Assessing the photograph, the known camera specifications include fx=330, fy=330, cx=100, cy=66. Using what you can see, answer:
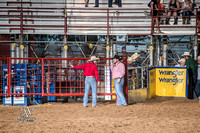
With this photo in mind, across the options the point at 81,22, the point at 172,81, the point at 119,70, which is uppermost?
the point at 81,22

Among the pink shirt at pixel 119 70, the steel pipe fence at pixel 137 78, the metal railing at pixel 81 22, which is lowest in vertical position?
the steel pipe fence at pixel 137 78

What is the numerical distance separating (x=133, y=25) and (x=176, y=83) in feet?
14.5

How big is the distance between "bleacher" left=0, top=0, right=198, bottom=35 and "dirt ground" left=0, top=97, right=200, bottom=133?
6.41m

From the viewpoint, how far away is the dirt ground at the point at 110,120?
6766mm

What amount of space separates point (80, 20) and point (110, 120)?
9.64 m

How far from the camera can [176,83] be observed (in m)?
13.2

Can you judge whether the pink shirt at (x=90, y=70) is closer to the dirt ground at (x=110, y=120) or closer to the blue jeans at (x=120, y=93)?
the blue jeans at (x=120, y=93)

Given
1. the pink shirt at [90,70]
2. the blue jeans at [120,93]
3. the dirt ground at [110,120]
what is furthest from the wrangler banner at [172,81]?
the pink shirt at [90,70]

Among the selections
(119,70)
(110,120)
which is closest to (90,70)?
(119,70)

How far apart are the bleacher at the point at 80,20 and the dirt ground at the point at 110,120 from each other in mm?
6415

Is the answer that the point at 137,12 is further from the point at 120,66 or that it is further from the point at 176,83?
the point at 120,66

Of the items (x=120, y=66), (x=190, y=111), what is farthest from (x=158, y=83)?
(x=190, y=111)

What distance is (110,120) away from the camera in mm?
7844

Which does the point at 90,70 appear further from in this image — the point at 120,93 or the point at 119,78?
the point at 120,93
